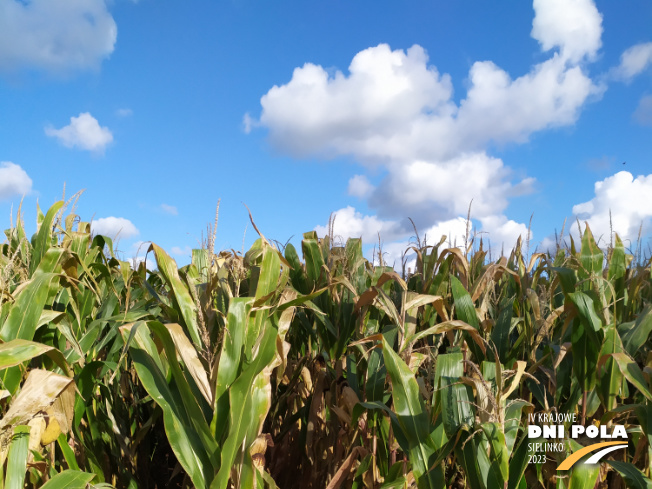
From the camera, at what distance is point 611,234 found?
10.1 feet

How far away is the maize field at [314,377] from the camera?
5.56 feet

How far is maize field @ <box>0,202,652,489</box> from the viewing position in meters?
1.69

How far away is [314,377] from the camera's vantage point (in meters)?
2.92

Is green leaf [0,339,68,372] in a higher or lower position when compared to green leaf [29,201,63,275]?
lower

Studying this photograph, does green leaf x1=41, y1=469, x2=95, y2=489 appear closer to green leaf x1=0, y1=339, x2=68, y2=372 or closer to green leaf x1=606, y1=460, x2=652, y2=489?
green leaf x1=0, y1=339, x2=68, y2=372

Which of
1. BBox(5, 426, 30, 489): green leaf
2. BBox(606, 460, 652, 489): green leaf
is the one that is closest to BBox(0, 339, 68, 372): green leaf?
BBox(5, 426, 30, 489): green leaf

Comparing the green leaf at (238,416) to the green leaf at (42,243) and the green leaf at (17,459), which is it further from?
the green leaf at (42,243)

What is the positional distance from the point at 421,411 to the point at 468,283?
0.93m

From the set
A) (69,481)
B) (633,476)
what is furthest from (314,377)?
(633,476)

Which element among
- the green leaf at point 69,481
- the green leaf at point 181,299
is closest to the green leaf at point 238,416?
the green leaf at point 181,299

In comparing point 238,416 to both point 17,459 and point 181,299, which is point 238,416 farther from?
point 17,459

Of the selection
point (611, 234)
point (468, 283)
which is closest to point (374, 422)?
point (468, 283)

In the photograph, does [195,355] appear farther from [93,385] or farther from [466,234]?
[466,234]

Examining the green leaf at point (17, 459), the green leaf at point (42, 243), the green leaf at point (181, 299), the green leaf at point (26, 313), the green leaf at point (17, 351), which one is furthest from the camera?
the green leaf at point (42, 243)
